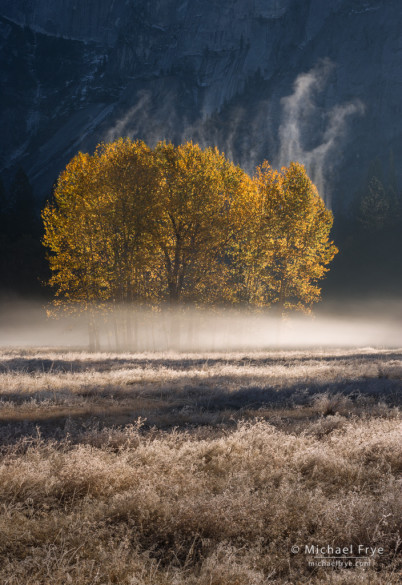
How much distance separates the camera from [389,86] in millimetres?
138750

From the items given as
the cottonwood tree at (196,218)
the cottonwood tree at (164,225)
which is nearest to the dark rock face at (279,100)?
the cottonwood tree at (164,225)

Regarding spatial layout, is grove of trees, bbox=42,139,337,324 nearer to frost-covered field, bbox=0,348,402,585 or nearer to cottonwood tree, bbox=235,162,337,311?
cottonwood tree, bbox=235,162,337,311

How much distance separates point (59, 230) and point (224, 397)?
18486mm

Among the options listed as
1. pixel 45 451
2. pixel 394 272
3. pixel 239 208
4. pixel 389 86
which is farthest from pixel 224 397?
pixel 389 86

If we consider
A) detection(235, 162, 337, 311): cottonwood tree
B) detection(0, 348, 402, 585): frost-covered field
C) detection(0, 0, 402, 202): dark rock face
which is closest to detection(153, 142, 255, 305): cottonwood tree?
detection(235, 162, 337, 311): cottonwood tree

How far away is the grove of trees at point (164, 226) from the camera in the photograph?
23094 millimetres

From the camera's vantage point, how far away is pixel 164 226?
77.3 feet

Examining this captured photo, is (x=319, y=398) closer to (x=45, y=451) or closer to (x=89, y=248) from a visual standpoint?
(x=45, y=451)

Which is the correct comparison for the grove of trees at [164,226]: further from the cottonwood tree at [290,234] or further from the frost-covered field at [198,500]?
the frost-covered field at [198,500]

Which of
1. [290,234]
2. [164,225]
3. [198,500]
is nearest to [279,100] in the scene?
[290,234]

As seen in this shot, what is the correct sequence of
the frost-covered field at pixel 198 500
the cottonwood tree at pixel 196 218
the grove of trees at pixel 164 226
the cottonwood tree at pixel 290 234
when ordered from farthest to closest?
1. the cottonwood tree at pixel 290 234
2. the grove of trees at pixel 164 226
3. the cottonwood tree at pixel 196 218
4. the frost-covered field at pixel 198 500

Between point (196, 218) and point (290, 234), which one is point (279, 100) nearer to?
point (290, 234)

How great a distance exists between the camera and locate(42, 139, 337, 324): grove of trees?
75.8ft

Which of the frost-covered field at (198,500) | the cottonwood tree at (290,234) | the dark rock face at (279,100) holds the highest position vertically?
the dark rock face at (279,100)
